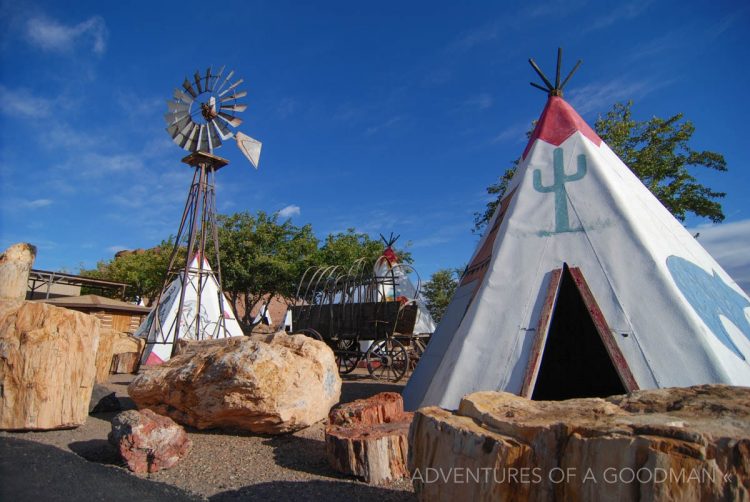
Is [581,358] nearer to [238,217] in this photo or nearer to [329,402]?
[329,402]

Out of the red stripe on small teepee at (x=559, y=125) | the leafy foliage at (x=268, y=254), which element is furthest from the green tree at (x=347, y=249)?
the red stripe on small teepee at (x=559, y=125)

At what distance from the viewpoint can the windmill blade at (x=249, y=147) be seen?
11.7 m

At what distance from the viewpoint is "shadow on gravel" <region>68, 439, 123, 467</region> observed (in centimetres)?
365

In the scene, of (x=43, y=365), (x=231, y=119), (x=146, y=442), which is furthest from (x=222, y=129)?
(x=146, y=442)

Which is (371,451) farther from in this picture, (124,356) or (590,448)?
(124,356)

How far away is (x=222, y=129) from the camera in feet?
37.8

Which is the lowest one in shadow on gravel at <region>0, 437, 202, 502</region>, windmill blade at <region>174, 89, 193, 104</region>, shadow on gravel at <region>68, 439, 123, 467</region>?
shadow on gravel at <region>68, 439, 123, 467</region>

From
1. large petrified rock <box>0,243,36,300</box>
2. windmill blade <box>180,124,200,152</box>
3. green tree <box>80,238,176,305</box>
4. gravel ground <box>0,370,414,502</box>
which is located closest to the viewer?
gravel ground <box>0,370,414,502</box>

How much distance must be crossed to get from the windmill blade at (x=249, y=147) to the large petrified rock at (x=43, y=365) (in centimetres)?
789

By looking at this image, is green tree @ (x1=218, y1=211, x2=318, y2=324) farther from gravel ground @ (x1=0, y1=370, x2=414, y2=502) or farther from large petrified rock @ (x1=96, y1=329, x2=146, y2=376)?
gravel ground @ (x1=0, y1=370, x2=414, y2=502)

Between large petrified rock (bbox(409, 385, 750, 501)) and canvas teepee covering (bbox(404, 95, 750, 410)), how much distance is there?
192 cm

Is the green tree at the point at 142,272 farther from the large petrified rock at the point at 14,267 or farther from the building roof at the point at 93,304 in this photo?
the large petrified rock at the point at 14,267

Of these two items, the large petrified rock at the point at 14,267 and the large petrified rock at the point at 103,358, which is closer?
the large petrified rock at the point at 14,267

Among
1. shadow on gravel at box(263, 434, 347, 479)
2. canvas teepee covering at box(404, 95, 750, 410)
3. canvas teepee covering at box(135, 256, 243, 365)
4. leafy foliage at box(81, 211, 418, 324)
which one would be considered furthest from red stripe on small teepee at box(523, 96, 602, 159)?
leafy foliage at box(81, 211, 418, 324)
